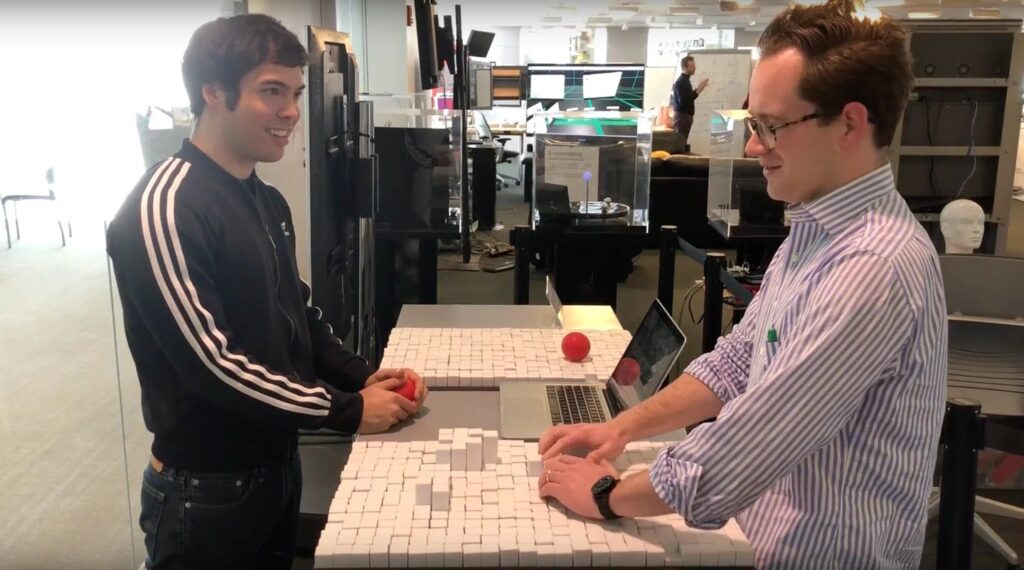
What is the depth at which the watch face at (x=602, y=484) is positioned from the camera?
1.20m

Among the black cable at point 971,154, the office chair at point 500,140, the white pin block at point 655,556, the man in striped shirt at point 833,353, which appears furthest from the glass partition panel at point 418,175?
the office chair at point 500,140

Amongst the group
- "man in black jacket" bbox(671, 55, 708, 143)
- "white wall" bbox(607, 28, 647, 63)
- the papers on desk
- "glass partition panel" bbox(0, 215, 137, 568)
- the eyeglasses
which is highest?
"white wall" bbox(607, 28, 647, 63)

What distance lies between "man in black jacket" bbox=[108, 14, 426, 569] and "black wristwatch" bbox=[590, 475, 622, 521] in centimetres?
50

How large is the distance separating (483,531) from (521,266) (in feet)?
Answer: 7.40

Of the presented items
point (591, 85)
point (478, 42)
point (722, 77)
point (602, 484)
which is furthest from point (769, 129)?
point (591, 85)

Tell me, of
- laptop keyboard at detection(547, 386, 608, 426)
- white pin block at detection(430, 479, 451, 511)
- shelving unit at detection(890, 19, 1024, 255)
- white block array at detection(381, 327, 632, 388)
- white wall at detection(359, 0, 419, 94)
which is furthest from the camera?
white wall at detection(359, 0, 419, 94)

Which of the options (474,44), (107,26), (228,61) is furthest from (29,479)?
(474,44)

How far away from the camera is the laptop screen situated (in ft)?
5.20

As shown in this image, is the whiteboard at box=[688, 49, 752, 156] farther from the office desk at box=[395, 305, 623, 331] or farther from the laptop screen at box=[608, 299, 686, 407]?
the laptop screen at box=[608, 299, 686, 407]

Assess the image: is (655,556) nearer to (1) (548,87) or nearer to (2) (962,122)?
(2) (962,122)

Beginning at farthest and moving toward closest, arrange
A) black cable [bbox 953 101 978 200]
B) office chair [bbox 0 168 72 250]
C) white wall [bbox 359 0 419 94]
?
white wall [bbox 359 0 419 94] < black cable [bbox 953 101 978 200] < office chair [bbox 0 168 72 250]

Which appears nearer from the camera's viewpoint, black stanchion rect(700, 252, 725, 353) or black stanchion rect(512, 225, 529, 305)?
black stanchion rect(700, 252, 725, 353)

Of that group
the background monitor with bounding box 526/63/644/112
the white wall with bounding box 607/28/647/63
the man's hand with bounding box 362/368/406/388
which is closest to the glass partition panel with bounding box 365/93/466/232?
the man's hand with bounding box 362/368/406/388

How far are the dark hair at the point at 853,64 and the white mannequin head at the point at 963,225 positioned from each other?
197cm
